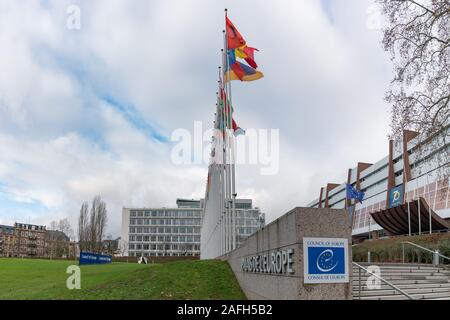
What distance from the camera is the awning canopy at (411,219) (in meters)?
47.6

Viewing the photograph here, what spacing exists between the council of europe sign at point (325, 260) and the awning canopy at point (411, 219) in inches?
1664

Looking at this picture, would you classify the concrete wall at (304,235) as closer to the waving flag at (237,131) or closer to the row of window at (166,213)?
the waving flag at (237,131)

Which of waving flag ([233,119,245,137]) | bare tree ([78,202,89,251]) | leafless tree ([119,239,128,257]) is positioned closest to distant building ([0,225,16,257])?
leafless tree ([119,239,128,257])

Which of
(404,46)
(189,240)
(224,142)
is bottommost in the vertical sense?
(189,240)

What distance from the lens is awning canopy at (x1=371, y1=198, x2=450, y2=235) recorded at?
1873 inches

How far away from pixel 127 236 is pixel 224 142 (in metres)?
123

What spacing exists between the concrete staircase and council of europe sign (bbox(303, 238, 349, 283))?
235 centimetres

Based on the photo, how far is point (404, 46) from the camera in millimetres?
15250

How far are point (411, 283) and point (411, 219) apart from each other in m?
45.2

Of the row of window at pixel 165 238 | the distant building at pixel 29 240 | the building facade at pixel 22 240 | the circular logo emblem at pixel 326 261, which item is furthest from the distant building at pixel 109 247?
the circular logo emblem at pixel 326 261
